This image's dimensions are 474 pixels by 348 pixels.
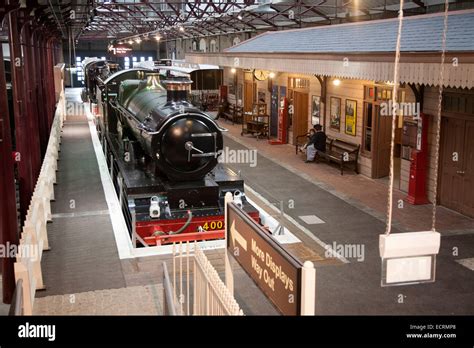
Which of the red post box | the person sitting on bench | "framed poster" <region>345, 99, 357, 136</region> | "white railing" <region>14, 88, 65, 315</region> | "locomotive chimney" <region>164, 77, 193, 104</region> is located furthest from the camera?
the red post box

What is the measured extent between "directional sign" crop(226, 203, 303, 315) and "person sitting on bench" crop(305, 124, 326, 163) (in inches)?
482

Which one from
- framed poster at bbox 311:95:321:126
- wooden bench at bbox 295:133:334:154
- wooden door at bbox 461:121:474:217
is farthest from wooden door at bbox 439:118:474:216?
framed poster at bbox 311:95:321:126

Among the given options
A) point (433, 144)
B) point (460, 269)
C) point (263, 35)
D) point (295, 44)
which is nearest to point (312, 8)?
point (295, 44)

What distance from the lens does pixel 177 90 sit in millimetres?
10195

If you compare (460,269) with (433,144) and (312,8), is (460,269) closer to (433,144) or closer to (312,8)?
(433,144)

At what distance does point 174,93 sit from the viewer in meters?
10.2

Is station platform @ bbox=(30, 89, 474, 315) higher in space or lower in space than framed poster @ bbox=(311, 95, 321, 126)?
lower

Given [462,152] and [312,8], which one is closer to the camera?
[462,152]

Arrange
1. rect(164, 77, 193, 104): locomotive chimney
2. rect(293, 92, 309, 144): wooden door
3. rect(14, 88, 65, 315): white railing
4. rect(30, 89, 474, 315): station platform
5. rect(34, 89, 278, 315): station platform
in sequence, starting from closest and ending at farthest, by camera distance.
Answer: rect(14, 88, 65, 315): white railing → rect(34, 89, 278, 315): station platform → rect(30, 89, 474, 315): station platform → rect(164, 77, 193, 104): locomotive chimney → rect(293, 92, 309, 144): wooden door

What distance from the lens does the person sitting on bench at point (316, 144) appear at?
55.4ft

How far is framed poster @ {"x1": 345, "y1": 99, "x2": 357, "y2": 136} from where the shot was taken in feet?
51.3

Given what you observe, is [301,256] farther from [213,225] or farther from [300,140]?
[300,140]

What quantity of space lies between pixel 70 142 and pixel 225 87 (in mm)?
11658

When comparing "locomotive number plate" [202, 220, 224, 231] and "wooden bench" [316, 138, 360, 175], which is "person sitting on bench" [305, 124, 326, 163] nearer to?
"wooden bench" [316, 138, 360, 175]
